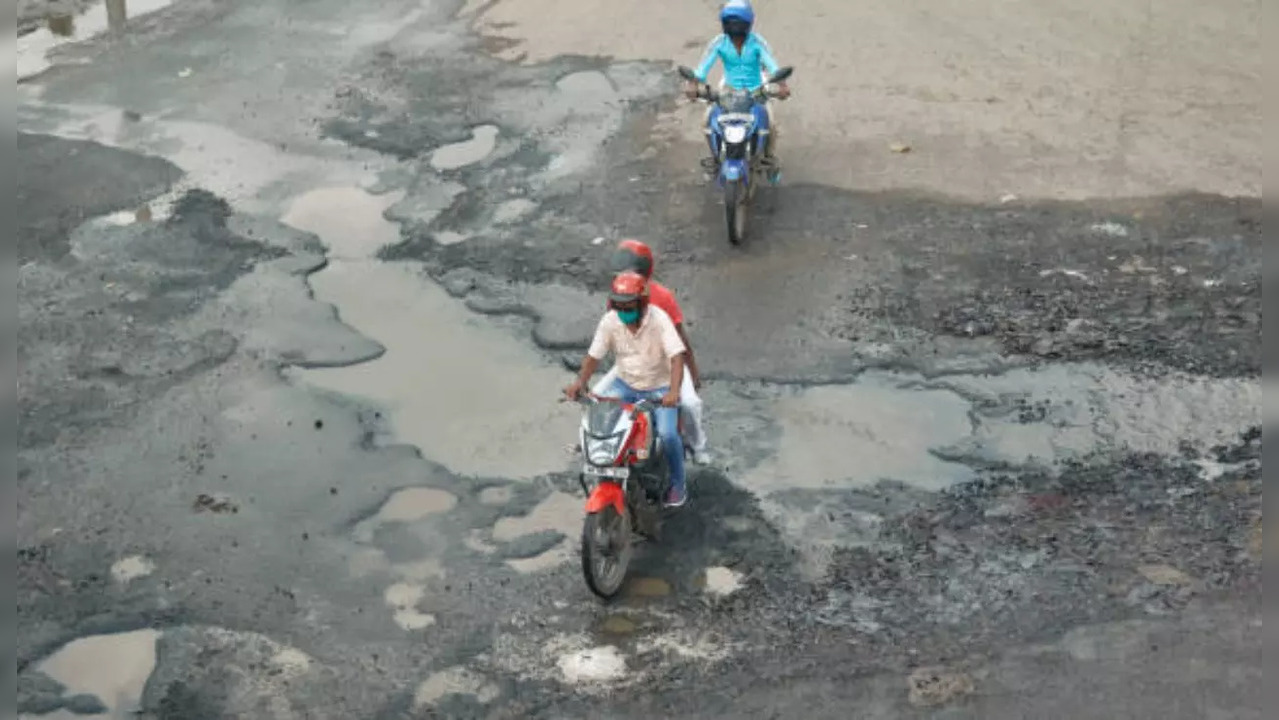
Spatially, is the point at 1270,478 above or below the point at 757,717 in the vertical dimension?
above

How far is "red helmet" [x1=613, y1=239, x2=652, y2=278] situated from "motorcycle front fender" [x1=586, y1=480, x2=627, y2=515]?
1.03 meters

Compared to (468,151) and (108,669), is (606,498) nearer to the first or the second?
(108,669)

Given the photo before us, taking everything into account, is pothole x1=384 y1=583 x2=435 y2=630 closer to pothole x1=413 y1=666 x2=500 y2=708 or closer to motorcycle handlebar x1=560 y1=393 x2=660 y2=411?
pothole x1=413 y1=666 x2=500 y2=708

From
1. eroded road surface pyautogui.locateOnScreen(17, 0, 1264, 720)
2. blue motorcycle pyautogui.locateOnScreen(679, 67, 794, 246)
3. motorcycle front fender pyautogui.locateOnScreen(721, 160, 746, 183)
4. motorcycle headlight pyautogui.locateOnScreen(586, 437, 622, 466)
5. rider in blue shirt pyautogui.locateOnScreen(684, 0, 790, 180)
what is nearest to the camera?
eroded road surface pyautogui.locateOnScreen(17, 0, 1264, 720)

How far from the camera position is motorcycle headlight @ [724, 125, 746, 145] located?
10172 mm

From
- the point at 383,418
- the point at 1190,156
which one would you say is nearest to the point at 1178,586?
the point at 383,418

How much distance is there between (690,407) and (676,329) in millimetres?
416

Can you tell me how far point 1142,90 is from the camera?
42.7ft

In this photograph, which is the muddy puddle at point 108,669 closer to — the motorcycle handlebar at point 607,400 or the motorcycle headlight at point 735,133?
→ the motorcycle handlebar at point 607,400

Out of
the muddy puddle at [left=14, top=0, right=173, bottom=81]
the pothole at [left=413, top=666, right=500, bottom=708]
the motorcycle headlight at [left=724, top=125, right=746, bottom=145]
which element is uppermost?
the motorcycle headlight at [left=724, top=125, right=746, bottom=145]

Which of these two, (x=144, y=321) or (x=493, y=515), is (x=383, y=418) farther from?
(x=144, y=321)

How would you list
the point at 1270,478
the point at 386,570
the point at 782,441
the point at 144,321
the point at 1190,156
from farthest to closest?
the point at 1190,156 → the point at 144,321 → the point at 782,441 → the point at 386,570 → the point at 1270,478

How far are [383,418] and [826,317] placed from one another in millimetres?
2918

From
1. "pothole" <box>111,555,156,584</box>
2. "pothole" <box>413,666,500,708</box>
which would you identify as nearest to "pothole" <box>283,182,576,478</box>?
"pothole" <box>111,555,156,584</box>
